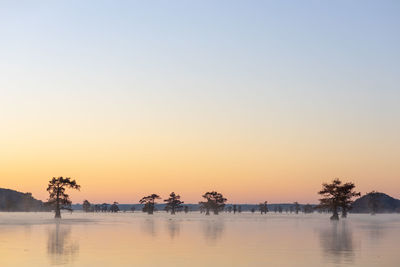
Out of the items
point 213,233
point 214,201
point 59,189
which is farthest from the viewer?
point 214,201

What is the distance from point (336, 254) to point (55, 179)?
282 ft

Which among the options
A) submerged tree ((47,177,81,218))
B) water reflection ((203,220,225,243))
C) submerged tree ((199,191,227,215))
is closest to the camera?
water reflection ((203,220,225,243))

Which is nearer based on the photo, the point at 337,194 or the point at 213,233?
the point at 213,233

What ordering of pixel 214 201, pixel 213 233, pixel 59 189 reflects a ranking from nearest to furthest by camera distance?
1. pixel 213 233
2. pixel 59 189
3. pixel 214 201

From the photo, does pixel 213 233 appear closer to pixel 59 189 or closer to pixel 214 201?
pixel 59 189

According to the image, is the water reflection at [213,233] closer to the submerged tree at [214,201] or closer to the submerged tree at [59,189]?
the submerged tree at [59,189]

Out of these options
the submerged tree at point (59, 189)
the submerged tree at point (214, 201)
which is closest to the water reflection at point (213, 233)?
the submerged tree at point (59, 189)

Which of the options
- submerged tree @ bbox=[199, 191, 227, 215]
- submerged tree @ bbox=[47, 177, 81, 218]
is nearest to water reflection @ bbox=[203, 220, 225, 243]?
submerged tree @ bbox=[47, 177, 81, 218]

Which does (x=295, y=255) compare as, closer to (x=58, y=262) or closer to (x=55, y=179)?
(x=58, y=262)

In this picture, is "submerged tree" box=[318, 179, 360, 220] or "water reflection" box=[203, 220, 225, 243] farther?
"submerged tree" box=[318, 179, 360, 220]

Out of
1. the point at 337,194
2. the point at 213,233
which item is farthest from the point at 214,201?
the point at 213,233

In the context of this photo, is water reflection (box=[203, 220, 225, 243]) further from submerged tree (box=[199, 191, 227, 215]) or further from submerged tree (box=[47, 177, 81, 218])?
submerged tree (box=[199, 191, 227, 215])

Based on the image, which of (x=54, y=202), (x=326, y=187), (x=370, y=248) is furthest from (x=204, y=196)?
(x=370, y=248)

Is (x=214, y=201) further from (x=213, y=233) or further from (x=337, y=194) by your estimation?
(x=213, y=233)
